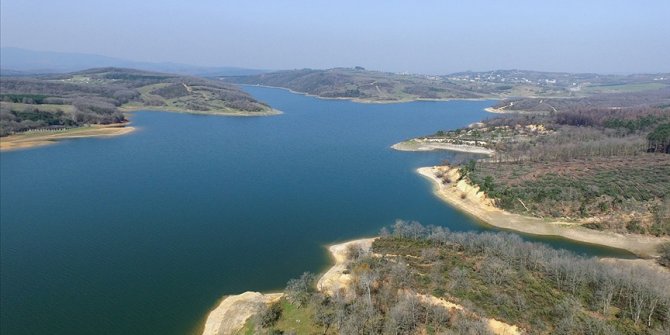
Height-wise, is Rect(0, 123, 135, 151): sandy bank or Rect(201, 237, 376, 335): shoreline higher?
Rect(0, 123, 135, 151): sandy bank

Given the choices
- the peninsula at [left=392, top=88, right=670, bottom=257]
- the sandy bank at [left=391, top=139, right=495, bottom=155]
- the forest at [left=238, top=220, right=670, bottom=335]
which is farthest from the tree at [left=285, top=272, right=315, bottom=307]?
the sandy bank at [left=391, top=139, right=495, bottom=155]

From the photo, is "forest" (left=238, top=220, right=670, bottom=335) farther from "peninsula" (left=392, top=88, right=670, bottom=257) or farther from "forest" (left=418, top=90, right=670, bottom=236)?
"forest" (left=418, top=90, right=670, bottom=236)

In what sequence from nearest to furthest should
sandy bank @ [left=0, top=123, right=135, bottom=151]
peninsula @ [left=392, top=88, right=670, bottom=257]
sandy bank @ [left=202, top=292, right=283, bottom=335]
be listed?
sandy bank @ [left=202, top=292, right=283, bottom=335]
peninsula @ [left=392, top=88, right=670, bottom=257]
sandy bank @ [left=0, top=123, right=135, bottom=151]

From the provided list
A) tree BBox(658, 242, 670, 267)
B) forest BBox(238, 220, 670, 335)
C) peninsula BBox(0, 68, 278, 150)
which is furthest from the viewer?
peninsula BBox(0, 68, 278, 150)

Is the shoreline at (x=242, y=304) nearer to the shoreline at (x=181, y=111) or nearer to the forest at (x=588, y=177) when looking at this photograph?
the forest at (x=588, y=177)

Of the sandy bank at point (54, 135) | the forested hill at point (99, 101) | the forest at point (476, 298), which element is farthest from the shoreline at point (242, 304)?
the forested hill at point (99, 101)

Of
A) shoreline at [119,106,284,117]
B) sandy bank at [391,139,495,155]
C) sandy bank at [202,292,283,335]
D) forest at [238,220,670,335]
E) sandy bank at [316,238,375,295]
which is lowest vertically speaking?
sandy bank at [202,292,283,335]

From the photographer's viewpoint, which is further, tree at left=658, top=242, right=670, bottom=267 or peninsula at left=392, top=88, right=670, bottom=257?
peninsula at left=392, top=88, right=670, bottom=257
